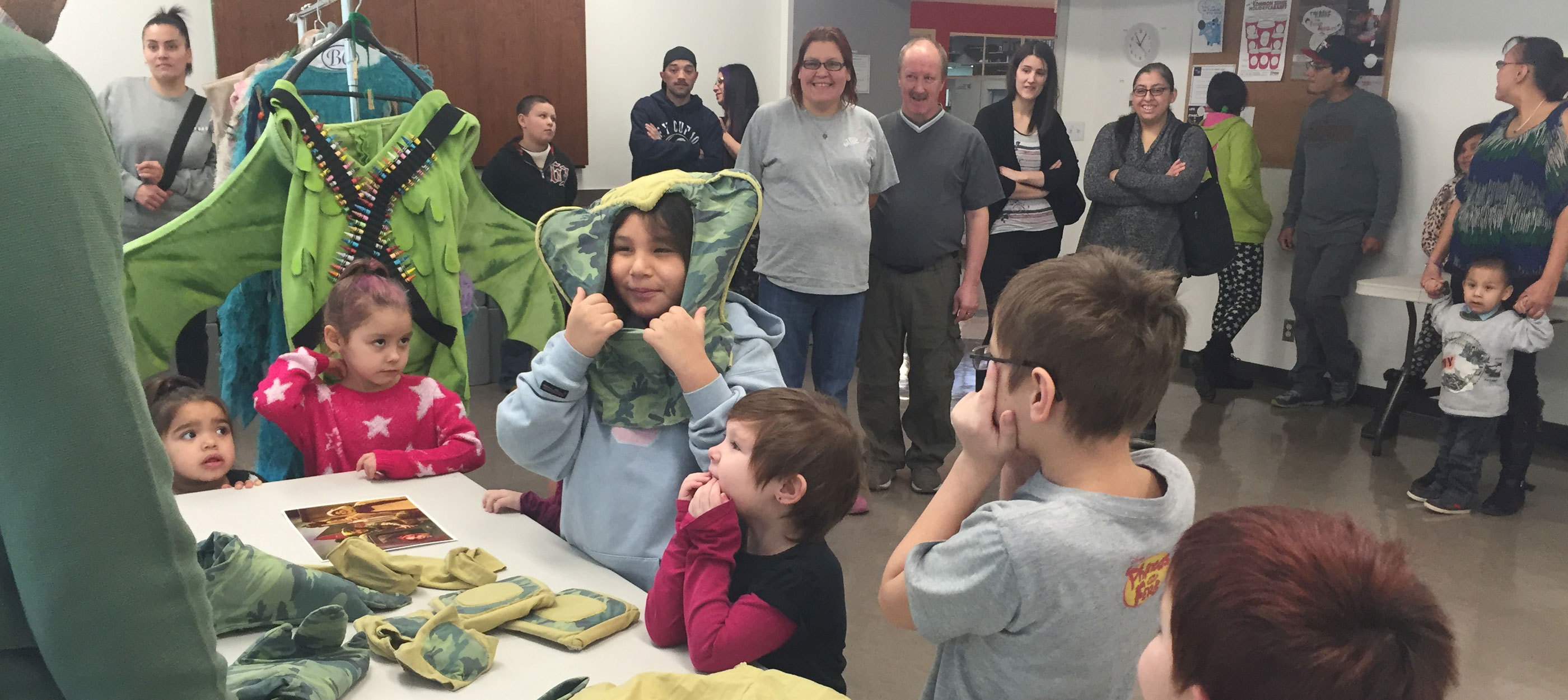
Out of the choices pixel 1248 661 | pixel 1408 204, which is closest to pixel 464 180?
pixel 1248 661

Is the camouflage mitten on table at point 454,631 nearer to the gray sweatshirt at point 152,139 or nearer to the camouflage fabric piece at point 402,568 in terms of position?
the camouflage fabric piece at point 402,568

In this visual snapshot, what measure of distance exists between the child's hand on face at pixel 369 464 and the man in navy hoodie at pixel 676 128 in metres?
3.37

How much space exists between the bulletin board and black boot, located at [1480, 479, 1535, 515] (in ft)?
6.79

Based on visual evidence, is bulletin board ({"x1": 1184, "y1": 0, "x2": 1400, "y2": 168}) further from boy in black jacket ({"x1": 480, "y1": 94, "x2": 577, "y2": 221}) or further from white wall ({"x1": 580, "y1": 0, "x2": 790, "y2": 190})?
boy in black jacket ({"x1": 480, "y1": 94, "x2": 577, "y2": 221})

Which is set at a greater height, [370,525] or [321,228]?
[321,228]

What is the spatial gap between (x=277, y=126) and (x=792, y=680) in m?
1.75

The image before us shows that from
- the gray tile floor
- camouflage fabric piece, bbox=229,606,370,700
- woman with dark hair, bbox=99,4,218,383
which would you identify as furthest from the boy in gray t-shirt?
woman with dark hair, bbox=99,4,218,383

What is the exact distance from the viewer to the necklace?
11.9ft

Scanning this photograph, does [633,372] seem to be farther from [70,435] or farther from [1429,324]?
[1429,324]

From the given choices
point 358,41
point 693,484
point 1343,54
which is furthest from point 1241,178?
point 693,484

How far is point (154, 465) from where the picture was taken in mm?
729

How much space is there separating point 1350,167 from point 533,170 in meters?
3.75

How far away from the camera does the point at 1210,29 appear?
566cm

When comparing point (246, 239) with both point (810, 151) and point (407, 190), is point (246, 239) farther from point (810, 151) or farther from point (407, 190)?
point (810, 151)
